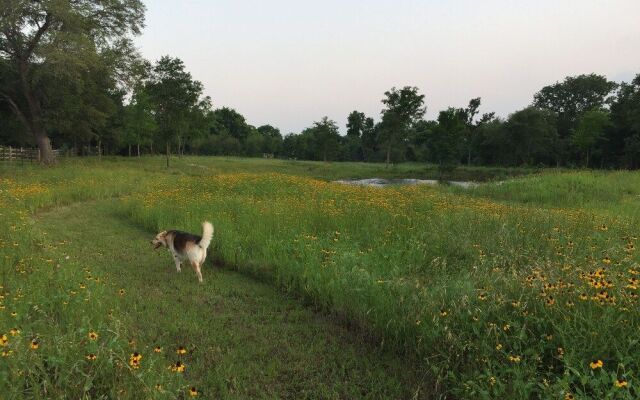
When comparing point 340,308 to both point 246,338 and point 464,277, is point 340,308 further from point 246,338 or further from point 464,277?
point 464,277

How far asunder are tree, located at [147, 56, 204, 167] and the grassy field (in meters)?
31.0

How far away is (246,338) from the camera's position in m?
5.28

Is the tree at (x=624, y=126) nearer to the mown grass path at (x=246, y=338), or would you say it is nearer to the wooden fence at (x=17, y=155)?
the mown grass path at (x=246, y=338)

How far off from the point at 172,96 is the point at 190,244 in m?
36.0

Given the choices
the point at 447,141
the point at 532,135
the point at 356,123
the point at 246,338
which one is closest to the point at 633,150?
the point at 532,135

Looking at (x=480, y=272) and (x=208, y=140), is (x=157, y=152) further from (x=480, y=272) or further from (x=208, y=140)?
(x=480, y=272)

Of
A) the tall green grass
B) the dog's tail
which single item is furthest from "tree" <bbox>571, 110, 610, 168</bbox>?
the dog's tail

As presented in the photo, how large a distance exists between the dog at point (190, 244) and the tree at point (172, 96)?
34.4m

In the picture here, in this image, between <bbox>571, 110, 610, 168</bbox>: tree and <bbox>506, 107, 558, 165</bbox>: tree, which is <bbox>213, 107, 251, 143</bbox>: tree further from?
<bbox>571, 110, 610, 168</bbox>: tree

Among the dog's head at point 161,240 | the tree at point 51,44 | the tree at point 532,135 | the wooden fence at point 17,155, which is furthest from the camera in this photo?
the tree at point 532,135

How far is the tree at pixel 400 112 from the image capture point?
2547 inches

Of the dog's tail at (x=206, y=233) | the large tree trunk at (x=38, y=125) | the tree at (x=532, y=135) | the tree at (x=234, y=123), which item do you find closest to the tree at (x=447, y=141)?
the tree at (x=532, y=135)

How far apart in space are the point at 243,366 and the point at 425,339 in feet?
6.98

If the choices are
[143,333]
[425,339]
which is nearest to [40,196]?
[143,333]
